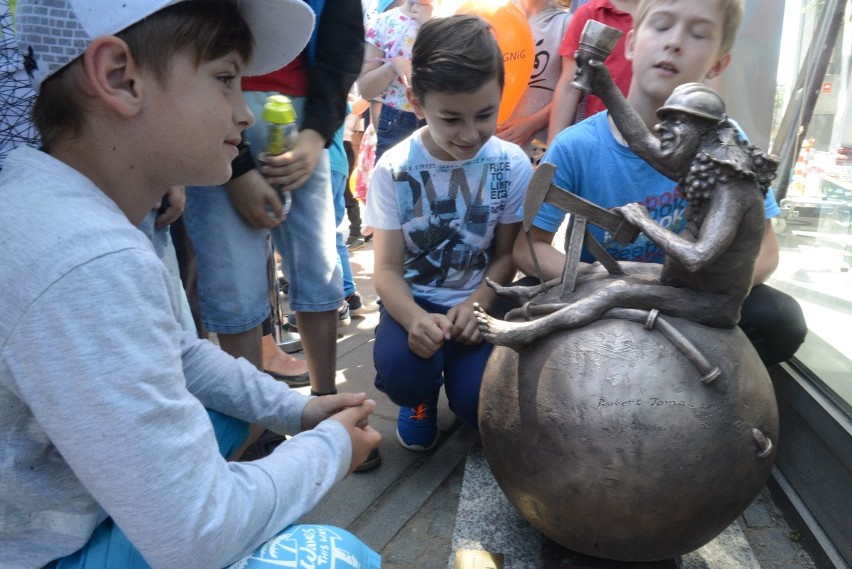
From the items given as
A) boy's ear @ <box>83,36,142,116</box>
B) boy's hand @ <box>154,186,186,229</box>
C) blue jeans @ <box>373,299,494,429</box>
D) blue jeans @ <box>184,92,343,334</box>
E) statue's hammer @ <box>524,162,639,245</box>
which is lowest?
blue jeans @ <box>373,299,494,429</box>

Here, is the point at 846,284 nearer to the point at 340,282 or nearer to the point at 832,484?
the point at 832,484

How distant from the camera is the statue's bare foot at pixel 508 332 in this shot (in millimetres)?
1690

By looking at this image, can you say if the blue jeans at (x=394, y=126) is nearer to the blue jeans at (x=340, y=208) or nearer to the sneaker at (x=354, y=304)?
the blue jeans at (x=340, y=208)

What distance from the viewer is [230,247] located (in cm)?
222

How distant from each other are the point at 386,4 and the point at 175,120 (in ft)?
11.8

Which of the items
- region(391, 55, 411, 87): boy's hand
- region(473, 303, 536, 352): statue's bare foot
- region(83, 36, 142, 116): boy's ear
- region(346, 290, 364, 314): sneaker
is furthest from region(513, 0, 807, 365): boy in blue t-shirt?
region(346, 290, 364, 314): sneaker

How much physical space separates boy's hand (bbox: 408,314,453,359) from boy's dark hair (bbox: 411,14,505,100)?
2.44 feet

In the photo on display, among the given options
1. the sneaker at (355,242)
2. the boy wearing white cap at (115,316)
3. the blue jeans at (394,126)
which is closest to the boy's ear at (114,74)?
the boy wearing white cap at (115,316)

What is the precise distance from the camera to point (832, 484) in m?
2.09

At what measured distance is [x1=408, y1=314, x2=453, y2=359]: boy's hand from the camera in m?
2.29

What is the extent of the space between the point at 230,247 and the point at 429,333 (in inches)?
27.4

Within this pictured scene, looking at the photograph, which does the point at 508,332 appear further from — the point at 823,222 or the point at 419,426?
the point at 823,222

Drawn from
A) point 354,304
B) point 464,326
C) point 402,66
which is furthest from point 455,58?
point 354,304

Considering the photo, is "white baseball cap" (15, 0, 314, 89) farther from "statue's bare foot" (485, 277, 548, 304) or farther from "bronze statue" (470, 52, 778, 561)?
"statue's bare foot" (485, 277, 548, 304)
